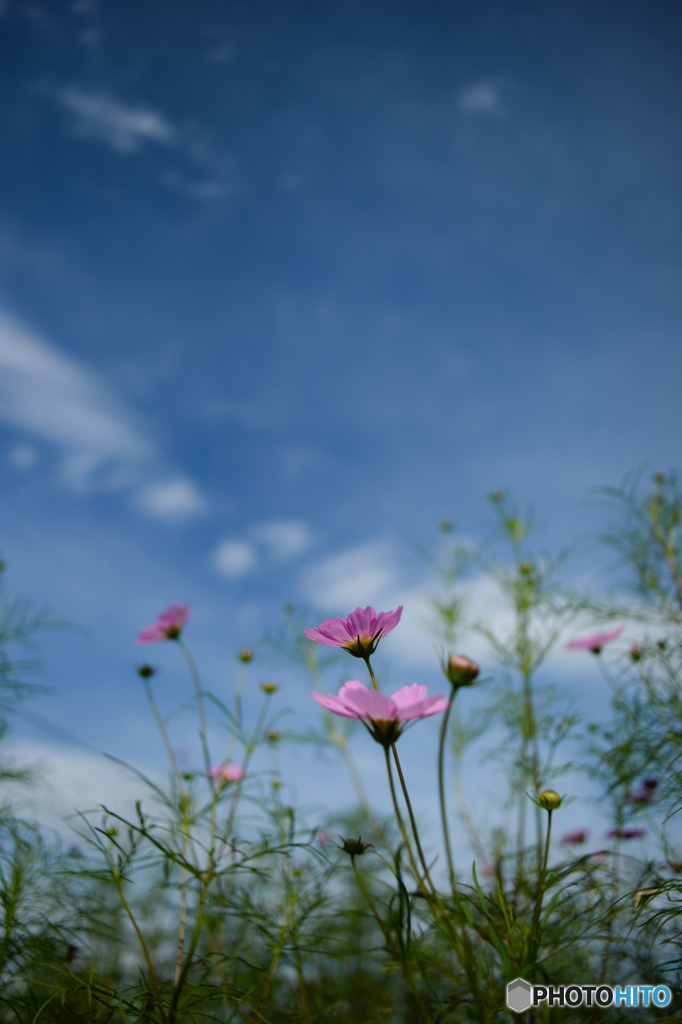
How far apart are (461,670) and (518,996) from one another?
0.35 meters

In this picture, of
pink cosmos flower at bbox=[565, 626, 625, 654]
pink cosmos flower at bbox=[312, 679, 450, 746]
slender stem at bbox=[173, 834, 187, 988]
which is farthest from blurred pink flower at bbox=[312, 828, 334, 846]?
pink cosmos flower at bbox=[565, 626, 625, 654]

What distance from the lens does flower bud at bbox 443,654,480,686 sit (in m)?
0.60

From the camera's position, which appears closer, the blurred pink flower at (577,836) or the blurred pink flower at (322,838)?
the blurred pink flower at (322,838)

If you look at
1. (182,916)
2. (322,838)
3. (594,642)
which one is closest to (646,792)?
(594,642)

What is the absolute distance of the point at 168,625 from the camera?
4.31 feet

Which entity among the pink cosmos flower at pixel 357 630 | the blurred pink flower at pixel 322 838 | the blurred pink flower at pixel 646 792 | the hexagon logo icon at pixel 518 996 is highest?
the pink cosmos flower at pixel 357 630

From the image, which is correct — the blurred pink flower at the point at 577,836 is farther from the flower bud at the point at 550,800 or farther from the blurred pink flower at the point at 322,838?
the flower bud at the point at 550,800

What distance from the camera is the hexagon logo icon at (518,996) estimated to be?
1.89 ft

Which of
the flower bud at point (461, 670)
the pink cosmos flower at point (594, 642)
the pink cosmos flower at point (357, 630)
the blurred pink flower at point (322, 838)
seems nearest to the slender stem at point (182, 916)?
the blurred pink flower at point (322, 838)

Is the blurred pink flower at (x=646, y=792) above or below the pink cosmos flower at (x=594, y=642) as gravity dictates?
below

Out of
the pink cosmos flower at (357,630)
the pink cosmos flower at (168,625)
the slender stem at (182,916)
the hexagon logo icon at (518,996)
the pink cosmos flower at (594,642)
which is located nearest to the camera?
the hexagon logo icon at (518,996)

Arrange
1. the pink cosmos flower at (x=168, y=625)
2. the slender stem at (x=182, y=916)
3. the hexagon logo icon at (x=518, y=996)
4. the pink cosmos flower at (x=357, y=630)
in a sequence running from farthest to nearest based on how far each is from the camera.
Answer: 1. the pink cosmos flower at (x=168, y=625)
2. the slender stem at (x=182, y=916)
3. the pink cosmos flower at (x=357, y=630)
4. the hexagon logo icon at (x=518, y=996)

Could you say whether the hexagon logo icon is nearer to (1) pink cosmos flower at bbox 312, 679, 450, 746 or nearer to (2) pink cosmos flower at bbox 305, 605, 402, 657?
(1) pink cosmos flower at bbox 312, 679, 450, 746

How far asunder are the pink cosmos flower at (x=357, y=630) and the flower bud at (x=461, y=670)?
108 millimetres
